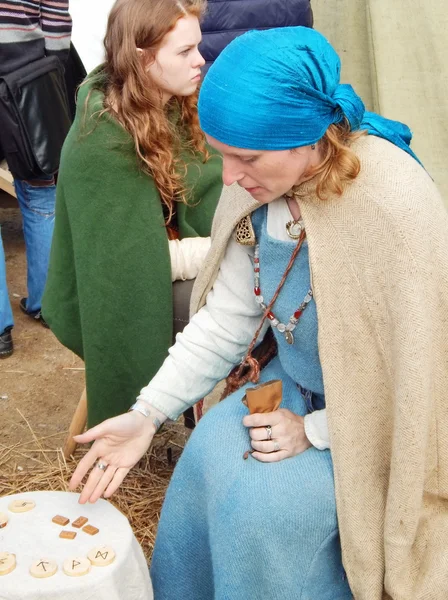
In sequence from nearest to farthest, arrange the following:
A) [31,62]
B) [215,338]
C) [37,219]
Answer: [215,338] → [31,62] → [37,219]

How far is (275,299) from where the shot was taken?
1.97 meters

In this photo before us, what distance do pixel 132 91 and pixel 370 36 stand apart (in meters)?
2.24

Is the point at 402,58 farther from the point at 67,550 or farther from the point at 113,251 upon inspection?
the point at 67,550

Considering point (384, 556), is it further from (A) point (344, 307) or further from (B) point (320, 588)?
(A) point (344, 307)

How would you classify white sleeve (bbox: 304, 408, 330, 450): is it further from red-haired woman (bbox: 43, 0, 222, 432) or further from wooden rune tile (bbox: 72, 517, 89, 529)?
red-haired woman (bbox: 43, 0, 222, 432)

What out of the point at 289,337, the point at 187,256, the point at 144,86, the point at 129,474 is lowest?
the point at 129,474

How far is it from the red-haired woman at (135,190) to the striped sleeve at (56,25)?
1362mm

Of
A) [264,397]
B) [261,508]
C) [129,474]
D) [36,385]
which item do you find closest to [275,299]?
[264,397]

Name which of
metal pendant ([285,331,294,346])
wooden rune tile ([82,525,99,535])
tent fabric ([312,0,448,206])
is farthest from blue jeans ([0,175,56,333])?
wooden rune tile ([82,525,99,535])

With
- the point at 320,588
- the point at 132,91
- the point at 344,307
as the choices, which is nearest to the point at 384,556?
the point at 320,588

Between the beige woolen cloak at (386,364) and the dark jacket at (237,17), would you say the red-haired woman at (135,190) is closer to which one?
the beige woolen cloak at (386,364)

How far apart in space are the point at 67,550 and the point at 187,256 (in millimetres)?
1137

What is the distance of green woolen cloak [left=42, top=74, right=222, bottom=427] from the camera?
2.67 metres

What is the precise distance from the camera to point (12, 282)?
5.02m
